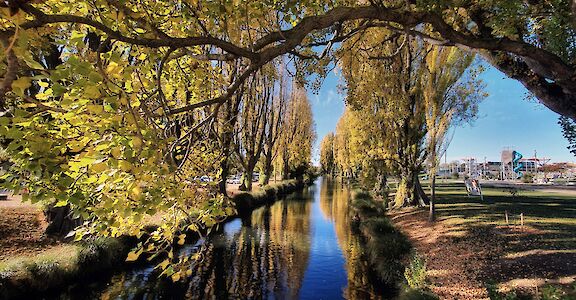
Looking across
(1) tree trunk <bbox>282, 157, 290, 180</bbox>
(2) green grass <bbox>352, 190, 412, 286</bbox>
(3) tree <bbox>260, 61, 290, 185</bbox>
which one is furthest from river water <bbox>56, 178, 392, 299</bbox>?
(1) tree trunk <bbox>282, 157, 290, 180</bbox>

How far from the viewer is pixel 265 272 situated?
40.5ft

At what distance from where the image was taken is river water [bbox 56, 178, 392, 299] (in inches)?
405

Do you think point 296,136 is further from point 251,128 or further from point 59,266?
point 59,266

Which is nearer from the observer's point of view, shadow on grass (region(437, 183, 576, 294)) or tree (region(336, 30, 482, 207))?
shadow on grass (region(437, 183, 576, 294))

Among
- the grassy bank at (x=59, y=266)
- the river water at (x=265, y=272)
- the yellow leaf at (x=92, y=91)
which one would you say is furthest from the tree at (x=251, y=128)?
the yellow leaf at (x=92, y=91)

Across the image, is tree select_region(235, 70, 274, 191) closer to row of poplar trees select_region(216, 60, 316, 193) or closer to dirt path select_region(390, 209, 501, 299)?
row of poplar trees select_region(216, 60, 316, 193)

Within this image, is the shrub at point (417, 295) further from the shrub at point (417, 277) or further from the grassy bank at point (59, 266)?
the grassy bank at point (59, 266)

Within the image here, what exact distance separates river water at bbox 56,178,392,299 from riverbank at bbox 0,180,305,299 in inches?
17.5

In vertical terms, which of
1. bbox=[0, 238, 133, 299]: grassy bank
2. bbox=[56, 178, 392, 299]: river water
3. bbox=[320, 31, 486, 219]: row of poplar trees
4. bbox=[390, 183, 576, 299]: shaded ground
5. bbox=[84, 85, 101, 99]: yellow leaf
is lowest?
bbox=[56, 178, 392, 299]: river water

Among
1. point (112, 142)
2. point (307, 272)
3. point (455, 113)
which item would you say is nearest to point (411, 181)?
point (455, 113)

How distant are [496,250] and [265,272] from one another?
7174 millimetres

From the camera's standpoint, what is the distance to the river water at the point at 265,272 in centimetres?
1028

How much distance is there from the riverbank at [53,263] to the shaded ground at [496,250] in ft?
32.0

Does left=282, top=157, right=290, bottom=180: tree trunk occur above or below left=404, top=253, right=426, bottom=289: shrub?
above
